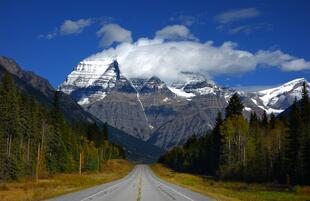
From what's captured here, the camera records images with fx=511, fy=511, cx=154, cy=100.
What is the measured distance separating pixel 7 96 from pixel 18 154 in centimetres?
946

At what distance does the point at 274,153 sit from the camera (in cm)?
7962

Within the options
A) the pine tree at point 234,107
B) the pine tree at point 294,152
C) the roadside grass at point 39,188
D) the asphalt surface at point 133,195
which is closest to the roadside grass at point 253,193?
the asphalt surface at point 133,195

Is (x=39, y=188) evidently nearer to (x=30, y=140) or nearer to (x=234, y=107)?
(x=30, y=140)

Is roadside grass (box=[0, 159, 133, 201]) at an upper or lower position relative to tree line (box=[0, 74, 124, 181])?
lower

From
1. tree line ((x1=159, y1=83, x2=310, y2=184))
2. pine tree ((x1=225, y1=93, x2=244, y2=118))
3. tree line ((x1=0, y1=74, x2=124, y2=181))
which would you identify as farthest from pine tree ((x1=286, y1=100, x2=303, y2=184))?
tree line ((x1=0, y1=74, x2=124, y2=181))

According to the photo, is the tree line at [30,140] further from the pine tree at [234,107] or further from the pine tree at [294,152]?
the pine tree at [294,152]

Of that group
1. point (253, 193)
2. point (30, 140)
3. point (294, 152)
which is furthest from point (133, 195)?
point (30, 140)

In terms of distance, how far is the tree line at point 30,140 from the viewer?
7394cm

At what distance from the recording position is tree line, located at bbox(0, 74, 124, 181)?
73938mm

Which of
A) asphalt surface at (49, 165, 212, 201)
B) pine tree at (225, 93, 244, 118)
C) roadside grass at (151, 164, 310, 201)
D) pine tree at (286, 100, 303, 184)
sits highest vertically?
pine tree at (225, 93, 244, 118)

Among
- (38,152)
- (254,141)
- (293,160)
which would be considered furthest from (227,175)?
(38,152)

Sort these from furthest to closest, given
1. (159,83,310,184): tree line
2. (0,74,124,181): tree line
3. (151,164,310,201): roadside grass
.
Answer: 1. (0,74,124,181): tree line
2. (159,83,310,184): tree line
3. (151,164,310,201): roadside grass

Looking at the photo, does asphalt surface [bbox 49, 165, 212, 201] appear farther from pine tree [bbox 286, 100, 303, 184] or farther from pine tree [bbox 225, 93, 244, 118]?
pine tree [bbox 225, 93, 244, 118]

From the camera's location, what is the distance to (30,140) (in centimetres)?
8619
